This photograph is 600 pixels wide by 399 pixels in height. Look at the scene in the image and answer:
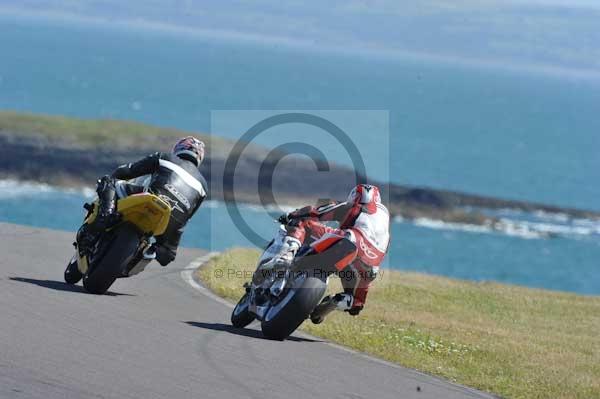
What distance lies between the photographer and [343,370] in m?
11.4

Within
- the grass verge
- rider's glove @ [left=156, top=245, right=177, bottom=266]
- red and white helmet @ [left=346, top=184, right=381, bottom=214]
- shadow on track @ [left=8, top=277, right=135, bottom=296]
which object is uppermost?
red and white helmet @ [left=346, top=184, right=381, bottom=214]

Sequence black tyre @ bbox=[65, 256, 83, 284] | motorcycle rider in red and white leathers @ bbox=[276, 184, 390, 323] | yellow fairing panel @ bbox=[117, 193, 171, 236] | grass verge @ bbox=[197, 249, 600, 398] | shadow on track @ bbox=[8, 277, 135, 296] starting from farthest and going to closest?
black tyre @ bbox=[65, 256, 83, 284]
shadow on track @ bbox=[8, 277, 135, 296]
yellow fairing panel @ bbox=[117, 193, 171, 236]
grass verge @ bbox=[197, 249, 600, 398]
motorcycle rider in red and white leathers @ bbox=[276, 184, 390, 323]

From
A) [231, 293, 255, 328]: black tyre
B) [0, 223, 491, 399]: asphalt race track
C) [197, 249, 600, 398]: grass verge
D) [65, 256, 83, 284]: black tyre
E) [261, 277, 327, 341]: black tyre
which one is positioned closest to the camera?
[0, 223, 491, 399]: asphalt race track

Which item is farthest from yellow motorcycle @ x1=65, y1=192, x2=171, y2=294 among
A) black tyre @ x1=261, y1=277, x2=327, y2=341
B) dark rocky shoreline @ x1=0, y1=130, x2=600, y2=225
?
dark rocky shoreline @ x1=0, y1=130, x2=600, y2=225

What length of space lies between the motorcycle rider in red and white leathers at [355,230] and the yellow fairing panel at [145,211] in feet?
4.77

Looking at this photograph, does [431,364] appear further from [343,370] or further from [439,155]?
[439,155]

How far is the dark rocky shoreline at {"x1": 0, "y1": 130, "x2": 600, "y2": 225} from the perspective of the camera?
331ft

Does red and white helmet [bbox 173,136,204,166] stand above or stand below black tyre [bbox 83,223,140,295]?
above

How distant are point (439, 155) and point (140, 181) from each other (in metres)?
167

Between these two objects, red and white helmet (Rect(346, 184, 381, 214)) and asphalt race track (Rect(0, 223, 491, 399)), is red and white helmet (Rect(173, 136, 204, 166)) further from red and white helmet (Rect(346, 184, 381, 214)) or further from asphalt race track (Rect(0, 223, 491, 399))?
red and white helmet (Rect(346, 184, 381, 214))

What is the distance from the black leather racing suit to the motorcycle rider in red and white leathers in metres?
1.53

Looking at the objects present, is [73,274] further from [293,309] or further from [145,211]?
[293,309]

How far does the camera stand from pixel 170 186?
13.6 m

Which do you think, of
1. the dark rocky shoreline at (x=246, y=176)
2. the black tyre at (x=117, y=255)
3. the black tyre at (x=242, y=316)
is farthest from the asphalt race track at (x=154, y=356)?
the dark rocky shoreline at (x=246, y=176)
